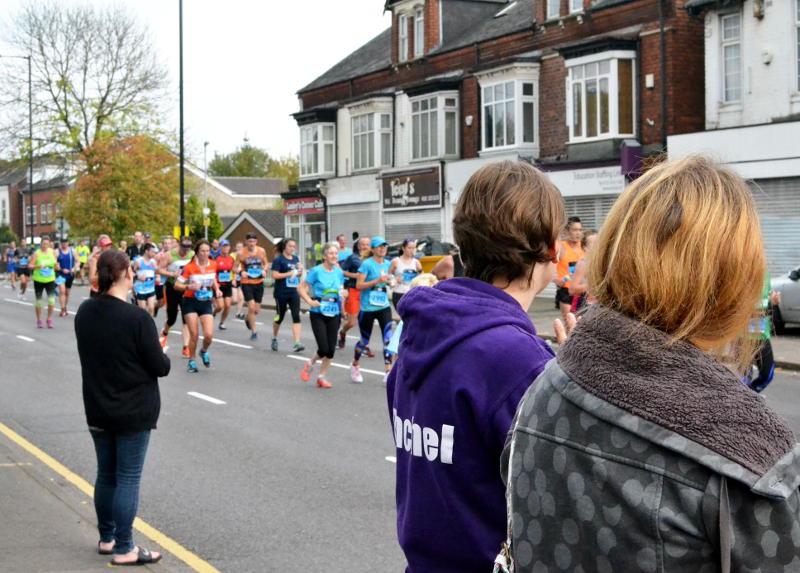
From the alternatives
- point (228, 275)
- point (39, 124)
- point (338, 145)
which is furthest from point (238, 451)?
point (39, 124)

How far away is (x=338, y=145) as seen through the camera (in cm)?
4225

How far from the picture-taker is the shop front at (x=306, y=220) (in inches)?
1710

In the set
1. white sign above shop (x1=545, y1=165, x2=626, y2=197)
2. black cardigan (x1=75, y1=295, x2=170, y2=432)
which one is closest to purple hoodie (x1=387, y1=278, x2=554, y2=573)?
black cardigan (x1=75, y1=295, x2=170, y2=432)

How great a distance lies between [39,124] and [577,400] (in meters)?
55.5

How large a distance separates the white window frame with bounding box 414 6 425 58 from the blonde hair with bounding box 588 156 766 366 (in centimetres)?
3617

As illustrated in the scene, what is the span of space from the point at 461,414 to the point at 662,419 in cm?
80

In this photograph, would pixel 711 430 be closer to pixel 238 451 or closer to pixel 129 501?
pixel 129 501

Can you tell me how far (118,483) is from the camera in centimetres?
580

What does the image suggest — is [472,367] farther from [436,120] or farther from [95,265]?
[436,120]

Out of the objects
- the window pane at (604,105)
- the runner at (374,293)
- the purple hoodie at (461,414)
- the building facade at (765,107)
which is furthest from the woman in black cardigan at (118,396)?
the window pane at (604,105)

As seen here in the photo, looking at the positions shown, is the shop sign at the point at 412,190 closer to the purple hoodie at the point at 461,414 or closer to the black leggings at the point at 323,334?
the black leggings at the point at 323,334

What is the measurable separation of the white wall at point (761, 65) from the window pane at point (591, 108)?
3471mm

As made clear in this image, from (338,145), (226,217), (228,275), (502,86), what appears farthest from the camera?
(226,217)

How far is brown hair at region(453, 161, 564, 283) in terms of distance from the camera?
2.44m
